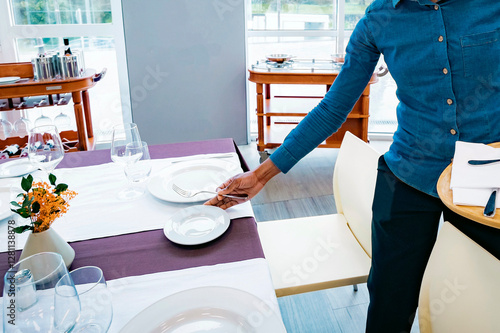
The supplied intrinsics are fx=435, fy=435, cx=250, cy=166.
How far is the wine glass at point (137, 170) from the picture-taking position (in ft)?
4.02

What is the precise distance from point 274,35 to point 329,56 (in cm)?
51

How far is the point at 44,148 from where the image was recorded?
122cm

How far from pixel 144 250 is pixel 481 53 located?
0.88 m

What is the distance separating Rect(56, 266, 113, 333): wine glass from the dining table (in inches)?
2.1

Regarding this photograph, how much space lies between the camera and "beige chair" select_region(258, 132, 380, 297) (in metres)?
1.36

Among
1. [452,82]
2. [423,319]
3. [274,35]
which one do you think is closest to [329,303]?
[423,319]

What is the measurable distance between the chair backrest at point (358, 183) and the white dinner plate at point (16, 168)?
3.39ft

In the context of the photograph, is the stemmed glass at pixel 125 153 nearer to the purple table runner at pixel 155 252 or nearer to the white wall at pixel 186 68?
the purple table runner at pixel 155 252

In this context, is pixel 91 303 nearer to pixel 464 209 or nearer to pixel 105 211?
pixel 105 211

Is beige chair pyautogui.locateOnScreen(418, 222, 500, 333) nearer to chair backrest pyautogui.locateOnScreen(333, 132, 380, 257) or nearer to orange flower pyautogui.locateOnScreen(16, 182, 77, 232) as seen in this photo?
chair backrest pyautogui.locateOnScreen(333, 132, 380, 257)

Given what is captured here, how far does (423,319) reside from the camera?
39.9 inches

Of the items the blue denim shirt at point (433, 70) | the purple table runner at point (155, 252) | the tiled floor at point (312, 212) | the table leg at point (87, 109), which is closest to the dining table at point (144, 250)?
the purple table runner at point (155, 252)

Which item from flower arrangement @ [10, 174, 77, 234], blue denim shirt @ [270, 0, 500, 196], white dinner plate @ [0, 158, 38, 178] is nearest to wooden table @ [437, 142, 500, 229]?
blue denim shirt @ [270, 0, 500, 196]

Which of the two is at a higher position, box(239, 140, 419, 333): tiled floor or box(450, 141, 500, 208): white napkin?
box(450, 141, 500, 208): white napkin
